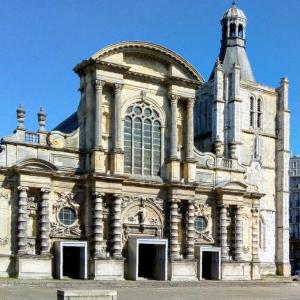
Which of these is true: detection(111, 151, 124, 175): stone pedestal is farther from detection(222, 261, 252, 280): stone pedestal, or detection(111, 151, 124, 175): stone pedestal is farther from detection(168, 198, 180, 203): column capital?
detection(222, 261, 252, 280): stone pedestal

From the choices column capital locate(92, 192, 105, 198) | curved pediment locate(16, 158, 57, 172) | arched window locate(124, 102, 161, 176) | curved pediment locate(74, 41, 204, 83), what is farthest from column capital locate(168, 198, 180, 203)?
curved pediment locate(16, 158, 57, 172)

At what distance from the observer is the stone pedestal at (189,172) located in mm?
40625

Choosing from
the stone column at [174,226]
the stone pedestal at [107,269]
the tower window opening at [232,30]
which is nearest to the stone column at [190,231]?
the stone column at [174,226]

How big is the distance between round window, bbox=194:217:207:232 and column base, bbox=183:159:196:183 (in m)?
2.67

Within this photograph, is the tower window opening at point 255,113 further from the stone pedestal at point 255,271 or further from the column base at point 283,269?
the stone pedestal at point 255,271

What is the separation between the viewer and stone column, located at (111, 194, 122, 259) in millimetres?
37438

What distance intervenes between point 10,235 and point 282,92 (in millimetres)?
28759

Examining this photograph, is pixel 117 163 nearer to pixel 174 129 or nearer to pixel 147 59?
pixel 174 129

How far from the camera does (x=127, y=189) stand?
38.8m

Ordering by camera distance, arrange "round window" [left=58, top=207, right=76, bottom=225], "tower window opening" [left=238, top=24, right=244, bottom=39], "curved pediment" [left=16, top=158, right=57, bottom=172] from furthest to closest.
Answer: "tower window opening" [left=238, top=24, right=244, bottom=39], "round window" [left=58, top=207, right=76, bottom=225], "curved pediment" [left=16, top=158, right=57, bottom=172]

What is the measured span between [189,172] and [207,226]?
389 centimetres

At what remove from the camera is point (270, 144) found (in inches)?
2114

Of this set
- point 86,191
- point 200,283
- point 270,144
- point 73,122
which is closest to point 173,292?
point 200,283

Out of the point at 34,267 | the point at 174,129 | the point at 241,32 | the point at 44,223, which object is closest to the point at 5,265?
the point at 34,267
